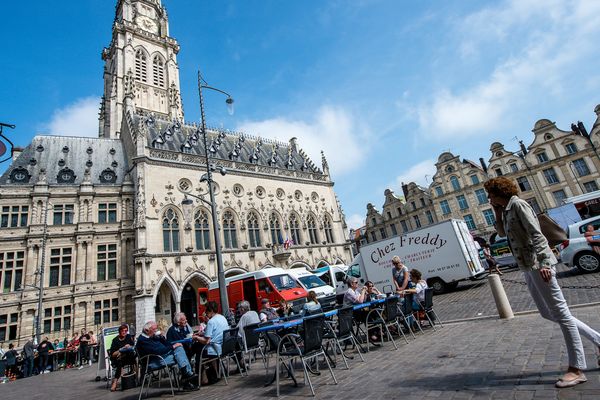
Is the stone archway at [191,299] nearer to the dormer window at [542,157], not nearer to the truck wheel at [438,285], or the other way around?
the truck wheel at [438,285]

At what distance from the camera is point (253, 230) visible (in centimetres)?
2767

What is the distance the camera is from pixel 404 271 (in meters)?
7.28

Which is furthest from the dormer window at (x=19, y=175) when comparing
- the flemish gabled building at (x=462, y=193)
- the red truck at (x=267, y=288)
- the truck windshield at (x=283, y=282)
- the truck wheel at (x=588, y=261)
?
the flemish gabled building at (x=462, y=193)

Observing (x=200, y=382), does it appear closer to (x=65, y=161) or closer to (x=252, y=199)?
(x=252, y=199)

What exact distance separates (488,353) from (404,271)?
9.83 ft

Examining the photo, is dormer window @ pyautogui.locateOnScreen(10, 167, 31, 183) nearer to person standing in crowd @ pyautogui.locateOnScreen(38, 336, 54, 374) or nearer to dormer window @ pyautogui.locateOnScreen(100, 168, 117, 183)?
dormer window @ pyautogui.locateOnScreen(100, 168, 117, 183)

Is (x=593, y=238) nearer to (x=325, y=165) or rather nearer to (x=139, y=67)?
(x=325, y=165)

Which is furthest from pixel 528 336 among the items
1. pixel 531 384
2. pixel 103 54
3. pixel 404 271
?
pixel 103 54

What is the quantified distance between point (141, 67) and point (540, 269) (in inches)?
1785

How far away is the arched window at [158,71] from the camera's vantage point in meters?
39.3

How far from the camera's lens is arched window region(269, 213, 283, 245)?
94.0 ft

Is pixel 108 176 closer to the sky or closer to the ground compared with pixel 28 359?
closer to the sky

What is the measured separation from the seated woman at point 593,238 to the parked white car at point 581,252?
83 mm

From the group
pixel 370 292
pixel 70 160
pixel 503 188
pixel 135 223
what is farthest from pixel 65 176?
pixel 503 188
